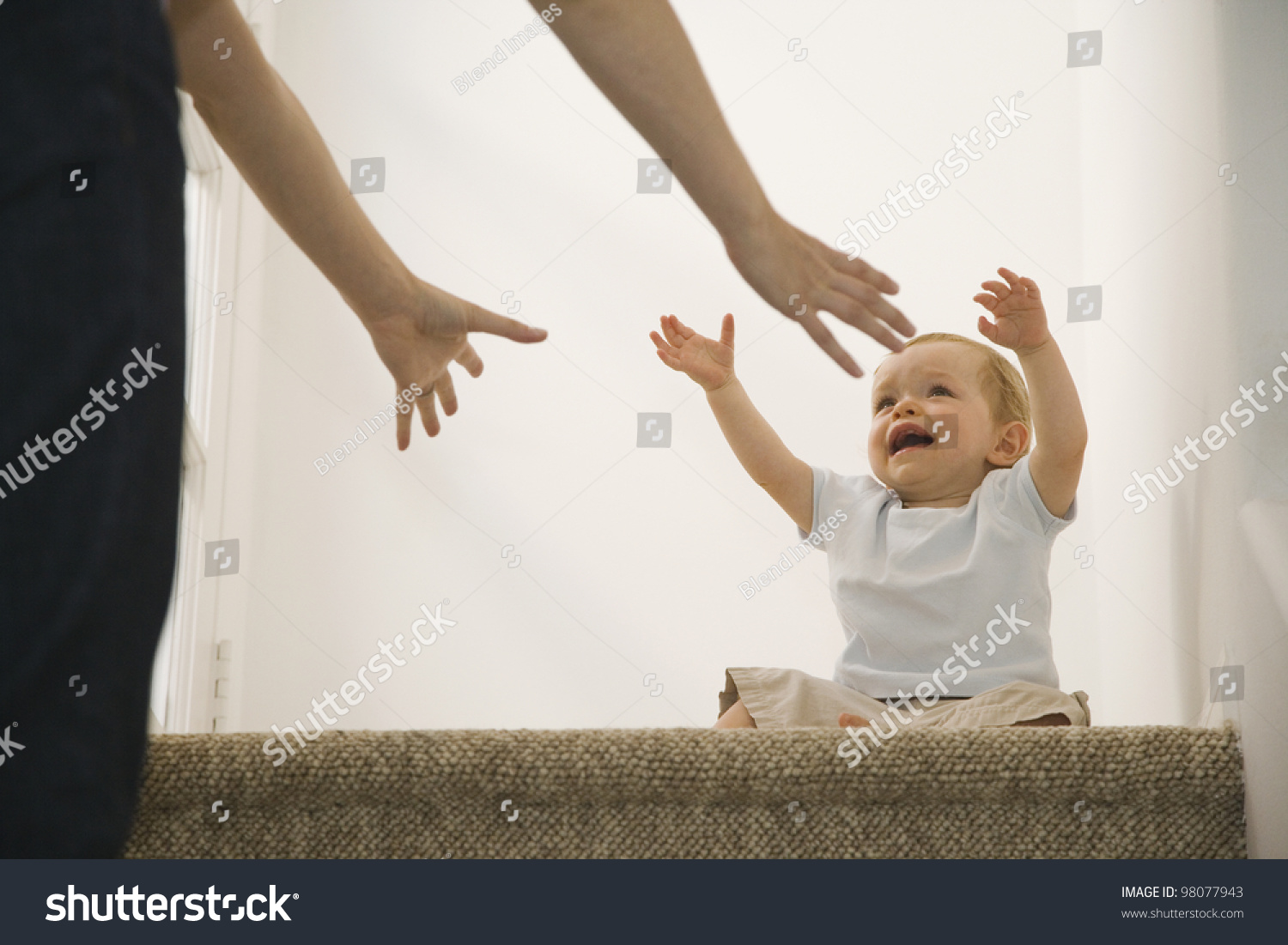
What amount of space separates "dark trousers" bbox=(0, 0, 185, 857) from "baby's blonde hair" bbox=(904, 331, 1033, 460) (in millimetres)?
1249

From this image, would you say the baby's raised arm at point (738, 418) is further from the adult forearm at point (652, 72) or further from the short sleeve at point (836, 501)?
the adult forearm at point (652, 72)

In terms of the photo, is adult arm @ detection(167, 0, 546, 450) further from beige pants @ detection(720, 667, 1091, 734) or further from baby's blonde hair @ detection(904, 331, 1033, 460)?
baby's blonde hair @ detection(904, 331, 1033, 460)

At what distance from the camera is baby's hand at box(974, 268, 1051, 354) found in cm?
121

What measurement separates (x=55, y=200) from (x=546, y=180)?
1.67 metres

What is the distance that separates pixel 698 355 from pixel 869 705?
18.6 inches

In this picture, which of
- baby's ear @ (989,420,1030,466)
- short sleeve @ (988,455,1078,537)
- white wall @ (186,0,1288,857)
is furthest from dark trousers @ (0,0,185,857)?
white wall @ (186,0,1288,857)

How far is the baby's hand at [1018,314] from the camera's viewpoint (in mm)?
1208

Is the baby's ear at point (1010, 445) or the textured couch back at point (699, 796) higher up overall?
the baby's ear at point (1010, 445)

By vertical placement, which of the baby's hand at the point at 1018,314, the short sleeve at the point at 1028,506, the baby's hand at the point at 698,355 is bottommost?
the short sleeve at the point at 1028,506

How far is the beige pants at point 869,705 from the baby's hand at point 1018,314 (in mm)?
360

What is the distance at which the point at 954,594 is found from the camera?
4.34 ft

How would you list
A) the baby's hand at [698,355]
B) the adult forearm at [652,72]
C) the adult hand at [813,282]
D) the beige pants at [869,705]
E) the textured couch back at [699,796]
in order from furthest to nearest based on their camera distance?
the baby's hand at [698,355] < the beige pants at [869,705] < the adult hand at [813,282] < the adult forearm at [652,72] < the textured couch back at [699,796]

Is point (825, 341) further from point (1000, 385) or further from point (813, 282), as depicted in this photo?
point (1000, 385)

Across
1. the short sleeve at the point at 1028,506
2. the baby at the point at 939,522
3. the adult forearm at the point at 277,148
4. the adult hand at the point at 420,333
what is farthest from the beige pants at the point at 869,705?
the adult forearm at the point at 277,148
